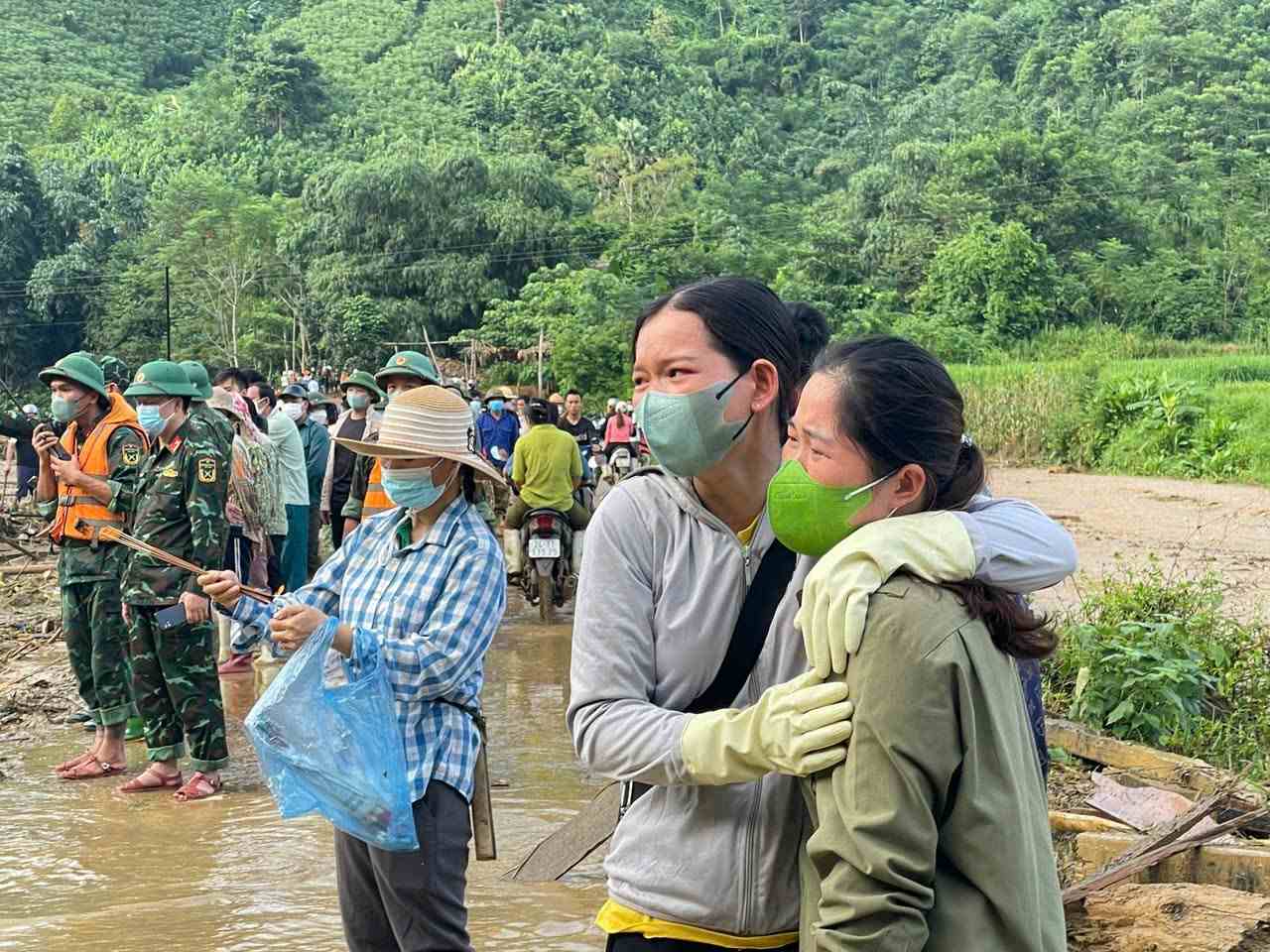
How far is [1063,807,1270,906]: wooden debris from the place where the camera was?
13.0 ft

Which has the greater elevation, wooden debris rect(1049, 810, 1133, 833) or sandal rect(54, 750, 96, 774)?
wooden debris rect(1049, 810, 1133, 833)

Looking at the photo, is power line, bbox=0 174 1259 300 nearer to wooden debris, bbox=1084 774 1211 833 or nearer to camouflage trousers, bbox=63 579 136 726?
camouflage trousers, bbox=63 579 136 726

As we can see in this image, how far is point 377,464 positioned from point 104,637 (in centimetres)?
156

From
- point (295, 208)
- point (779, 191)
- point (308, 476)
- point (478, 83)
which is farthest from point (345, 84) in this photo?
point (308, 476)

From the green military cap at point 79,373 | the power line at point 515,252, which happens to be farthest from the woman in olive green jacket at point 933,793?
the power line at point 515,252

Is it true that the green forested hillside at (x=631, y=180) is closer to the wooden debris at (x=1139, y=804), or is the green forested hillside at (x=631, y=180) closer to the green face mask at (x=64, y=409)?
the green face mask at (x=64, y=409)

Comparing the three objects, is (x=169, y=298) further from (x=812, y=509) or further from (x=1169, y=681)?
(x=812, y=509)

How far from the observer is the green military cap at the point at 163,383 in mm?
6332

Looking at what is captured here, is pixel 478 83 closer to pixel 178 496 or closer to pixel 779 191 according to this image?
pixel 779 191

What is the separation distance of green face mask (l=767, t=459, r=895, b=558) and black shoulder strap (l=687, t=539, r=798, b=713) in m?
0.13

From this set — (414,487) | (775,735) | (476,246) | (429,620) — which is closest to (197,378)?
(414,487)

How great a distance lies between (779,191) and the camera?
3054 inches

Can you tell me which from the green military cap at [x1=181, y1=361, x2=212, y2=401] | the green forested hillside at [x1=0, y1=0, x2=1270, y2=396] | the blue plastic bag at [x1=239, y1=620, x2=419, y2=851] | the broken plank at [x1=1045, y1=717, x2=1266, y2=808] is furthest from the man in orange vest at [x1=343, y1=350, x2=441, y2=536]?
the green forested hillside at [x1=0, y1=0, x2=1270, y2=396]

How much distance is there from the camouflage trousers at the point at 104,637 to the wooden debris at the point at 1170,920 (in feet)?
15.4
